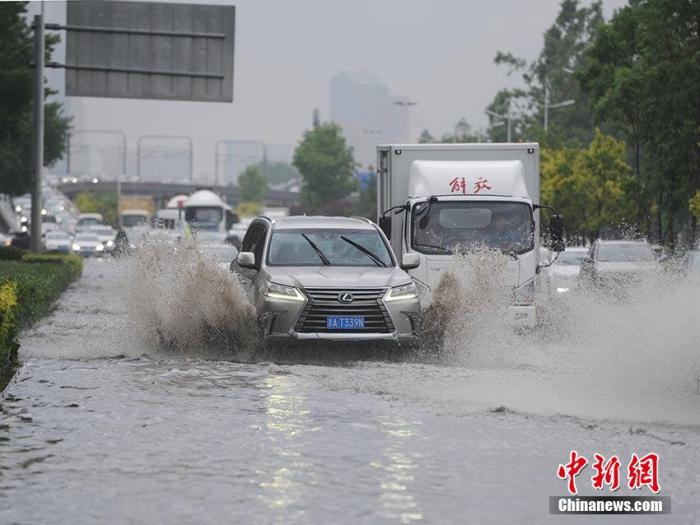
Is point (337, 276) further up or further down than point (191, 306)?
further up

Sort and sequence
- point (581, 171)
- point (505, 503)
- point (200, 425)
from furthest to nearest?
point (581, 171), point (200, 425), point (505, 503)

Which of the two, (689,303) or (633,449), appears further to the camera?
(689,303)

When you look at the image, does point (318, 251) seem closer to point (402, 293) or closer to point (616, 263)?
point (402, 293)

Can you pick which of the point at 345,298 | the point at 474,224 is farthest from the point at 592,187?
the point at 345,298

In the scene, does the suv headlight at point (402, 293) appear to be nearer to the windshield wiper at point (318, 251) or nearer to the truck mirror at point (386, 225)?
the windshield wiper at point (318, 251)

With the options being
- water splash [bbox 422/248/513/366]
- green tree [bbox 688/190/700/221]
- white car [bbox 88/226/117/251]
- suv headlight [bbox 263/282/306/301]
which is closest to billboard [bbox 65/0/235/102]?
green tree [bbox 688/190/700/221]

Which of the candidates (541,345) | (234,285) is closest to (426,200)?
(541,345)

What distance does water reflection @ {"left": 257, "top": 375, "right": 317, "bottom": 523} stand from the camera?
29.7ft

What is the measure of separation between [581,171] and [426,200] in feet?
156

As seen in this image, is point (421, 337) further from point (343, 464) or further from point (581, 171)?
point (581, 171)

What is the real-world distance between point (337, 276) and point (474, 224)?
15.8ft

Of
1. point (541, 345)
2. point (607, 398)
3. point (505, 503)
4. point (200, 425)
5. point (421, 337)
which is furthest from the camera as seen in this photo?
point (541, 345)

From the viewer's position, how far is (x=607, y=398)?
1443cm

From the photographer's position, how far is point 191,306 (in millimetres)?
20250
